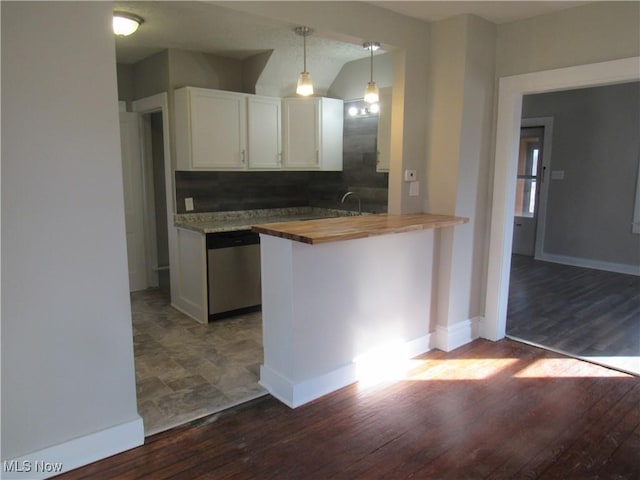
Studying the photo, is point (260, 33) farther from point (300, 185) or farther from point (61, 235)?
point (61, 235)

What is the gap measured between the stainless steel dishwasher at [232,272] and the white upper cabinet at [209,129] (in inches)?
26.9

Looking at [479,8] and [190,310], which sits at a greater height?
[479,8]

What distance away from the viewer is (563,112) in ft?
21.1

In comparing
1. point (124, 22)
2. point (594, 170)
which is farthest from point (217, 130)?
point (594, 170)

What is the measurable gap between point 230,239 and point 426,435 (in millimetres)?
2408

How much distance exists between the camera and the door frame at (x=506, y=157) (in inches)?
122

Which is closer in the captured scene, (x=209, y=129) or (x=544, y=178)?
(x=209, y=129)

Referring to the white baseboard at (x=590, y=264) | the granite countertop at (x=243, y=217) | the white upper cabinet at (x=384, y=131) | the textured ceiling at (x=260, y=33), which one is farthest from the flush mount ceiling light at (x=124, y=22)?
the white baseboard at (x=590, y=264)

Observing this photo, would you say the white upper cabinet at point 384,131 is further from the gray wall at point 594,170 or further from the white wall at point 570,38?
the gray wall at point 594,170

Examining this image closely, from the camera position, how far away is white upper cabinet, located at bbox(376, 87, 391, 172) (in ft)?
13.5

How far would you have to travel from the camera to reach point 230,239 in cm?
412

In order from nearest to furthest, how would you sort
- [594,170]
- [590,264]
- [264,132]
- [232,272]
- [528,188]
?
[232,272]
[264,132]
[594,170]
[590,264]
[528,188]

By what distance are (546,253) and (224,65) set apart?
5.27 m

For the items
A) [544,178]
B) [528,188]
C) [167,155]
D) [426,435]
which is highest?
[167,155]
